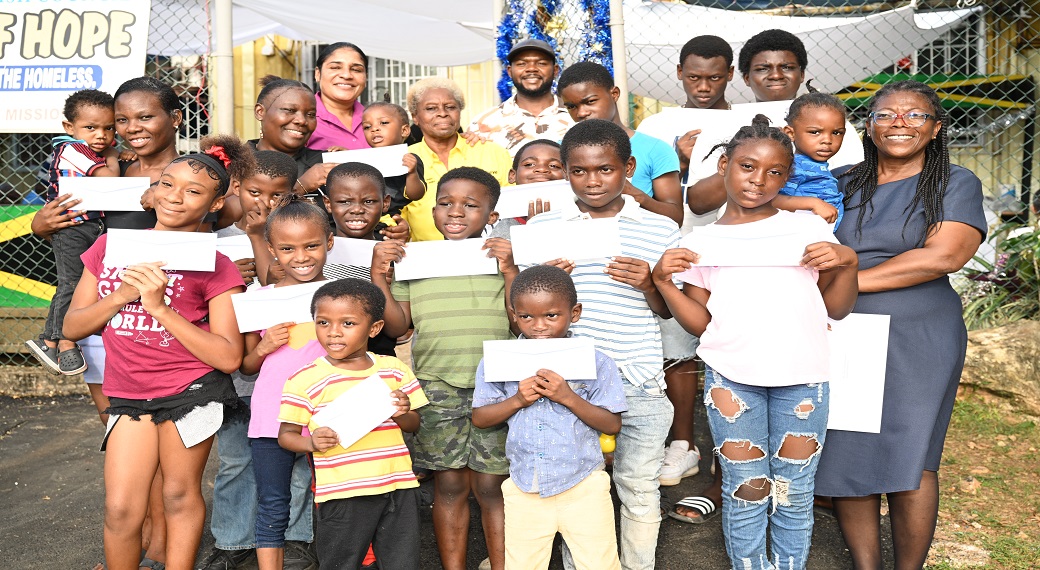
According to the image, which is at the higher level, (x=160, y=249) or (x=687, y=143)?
(x=687, y=143)

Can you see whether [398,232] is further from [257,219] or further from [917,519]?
[917,519]

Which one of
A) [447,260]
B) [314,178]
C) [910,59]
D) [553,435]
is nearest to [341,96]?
[314,178]

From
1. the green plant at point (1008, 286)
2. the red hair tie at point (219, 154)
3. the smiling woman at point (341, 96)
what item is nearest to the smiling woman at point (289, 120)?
the smiling woman at point (341, 96)

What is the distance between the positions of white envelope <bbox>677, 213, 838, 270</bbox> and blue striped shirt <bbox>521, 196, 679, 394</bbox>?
0.84ft

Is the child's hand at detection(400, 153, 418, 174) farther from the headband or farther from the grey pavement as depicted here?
the grey pavement

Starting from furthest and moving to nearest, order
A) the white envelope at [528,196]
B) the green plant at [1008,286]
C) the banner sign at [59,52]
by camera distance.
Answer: the green plant at [1008,286]
the banner sign at [59,52]
the white envelope at [528,196]

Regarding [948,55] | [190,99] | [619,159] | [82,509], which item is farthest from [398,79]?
[619,159]

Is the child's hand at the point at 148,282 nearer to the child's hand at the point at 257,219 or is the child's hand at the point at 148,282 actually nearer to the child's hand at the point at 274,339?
the child's hand at the point at 274,339

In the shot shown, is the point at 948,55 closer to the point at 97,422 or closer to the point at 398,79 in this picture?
the point at 398,79

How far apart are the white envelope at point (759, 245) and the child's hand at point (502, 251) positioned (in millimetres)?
685

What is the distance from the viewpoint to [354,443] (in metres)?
3.01

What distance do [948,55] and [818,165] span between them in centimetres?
797

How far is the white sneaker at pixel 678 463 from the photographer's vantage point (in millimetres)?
4449

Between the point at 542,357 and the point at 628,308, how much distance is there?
495mm
